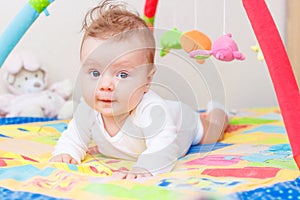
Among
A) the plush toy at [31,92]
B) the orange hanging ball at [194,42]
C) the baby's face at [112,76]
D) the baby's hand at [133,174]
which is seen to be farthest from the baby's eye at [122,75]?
the plush toy at [31,92]

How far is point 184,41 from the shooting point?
128 centimetres

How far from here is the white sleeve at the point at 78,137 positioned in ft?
3.57

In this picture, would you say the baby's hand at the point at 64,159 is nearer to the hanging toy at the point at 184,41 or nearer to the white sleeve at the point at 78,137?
the white sleeve at the point at 78,137

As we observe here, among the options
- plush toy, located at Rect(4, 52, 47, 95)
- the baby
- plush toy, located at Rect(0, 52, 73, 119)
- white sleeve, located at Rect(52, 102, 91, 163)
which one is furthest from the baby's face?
plush toy, located at Rect(4, 52, 47, 95)

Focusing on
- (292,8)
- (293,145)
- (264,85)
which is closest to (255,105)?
(264,85)

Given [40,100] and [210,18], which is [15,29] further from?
[210,18]

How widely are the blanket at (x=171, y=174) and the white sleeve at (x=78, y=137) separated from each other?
0.08ft

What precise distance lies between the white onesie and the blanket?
1.0 inches

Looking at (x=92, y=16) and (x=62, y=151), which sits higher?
(x=92, y=16)

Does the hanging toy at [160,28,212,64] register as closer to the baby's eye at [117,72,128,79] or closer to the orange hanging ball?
the orange hanging ball

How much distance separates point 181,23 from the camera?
2.04 meters

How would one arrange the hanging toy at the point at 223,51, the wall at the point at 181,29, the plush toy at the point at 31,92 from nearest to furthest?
1. the hanging toy at the point at 223,51
2. the plush toy at the point at 31,92
3. the wall at the point at 181,29

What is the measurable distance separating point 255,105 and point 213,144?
955 millimetres

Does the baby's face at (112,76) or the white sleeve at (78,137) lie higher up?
the baby's face at (112,76)
